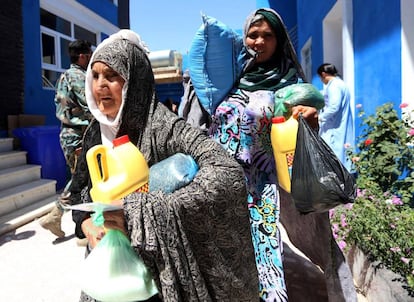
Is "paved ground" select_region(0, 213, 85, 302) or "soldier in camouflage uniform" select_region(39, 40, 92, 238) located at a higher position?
"soldier in camouflage uniform" select_region(39, 40, 92, 238)

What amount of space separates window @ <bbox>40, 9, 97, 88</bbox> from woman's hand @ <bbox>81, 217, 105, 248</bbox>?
20.9 ft

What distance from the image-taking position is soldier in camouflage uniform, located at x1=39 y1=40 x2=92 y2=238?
3.20m

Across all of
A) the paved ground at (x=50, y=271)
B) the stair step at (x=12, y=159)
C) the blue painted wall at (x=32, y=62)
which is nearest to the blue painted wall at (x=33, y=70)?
the blue painted wall at (x=32, y=62)

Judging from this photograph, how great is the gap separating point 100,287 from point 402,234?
1.84 m

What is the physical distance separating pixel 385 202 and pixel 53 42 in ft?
22.8

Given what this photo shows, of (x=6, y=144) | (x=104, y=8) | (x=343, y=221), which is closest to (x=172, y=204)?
(x=343, y=221)

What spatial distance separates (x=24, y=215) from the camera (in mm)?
4324

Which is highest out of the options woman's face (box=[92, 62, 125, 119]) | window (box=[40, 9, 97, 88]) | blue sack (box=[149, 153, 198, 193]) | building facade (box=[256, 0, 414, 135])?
window (box=[40, 9, 97, 88])

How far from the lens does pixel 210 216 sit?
3.76 feet

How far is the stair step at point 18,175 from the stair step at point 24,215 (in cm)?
40

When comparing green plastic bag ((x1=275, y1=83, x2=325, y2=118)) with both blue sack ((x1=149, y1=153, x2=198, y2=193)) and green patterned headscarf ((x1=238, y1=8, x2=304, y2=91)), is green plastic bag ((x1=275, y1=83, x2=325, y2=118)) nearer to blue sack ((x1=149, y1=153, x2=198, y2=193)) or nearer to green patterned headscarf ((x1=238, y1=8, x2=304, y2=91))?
green patterned headscarf ((x1=238, y1=8, x2=304, y2=91))

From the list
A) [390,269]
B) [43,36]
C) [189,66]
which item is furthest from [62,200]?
[43,36]

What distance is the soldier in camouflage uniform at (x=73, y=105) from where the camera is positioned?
320 cm

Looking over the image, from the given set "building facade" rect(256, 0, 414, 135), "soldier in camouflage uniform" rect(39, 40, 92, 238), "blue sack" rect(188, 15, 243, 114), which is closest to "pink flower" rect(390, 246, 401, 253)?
"blue sack" rect(188, 15, 243, 114)
